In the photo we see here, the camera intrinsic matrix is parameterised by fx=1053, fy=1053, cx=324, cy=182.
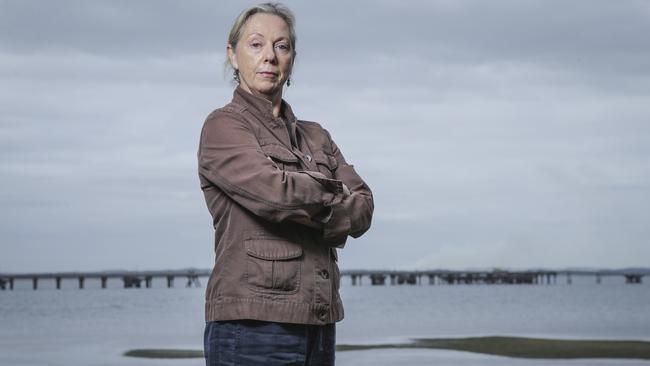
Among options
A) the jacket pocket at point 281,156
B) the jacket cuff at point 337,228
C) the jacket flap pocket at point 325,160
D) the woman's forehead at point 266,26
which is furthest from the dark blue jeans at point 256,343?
the woman's forehead at point 266,26

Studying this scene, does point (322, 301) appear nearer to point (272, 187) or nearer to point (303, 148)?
point (272, 187)

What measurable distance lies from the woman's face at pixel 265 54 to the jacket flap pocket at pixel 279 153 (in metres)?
0.19

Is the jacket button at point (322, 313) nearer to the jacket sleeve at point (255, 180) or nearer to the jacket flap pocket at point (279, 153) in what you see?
the jacket sleeve at point (255, 180)

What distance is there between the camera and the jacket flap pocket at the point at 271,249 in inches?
115

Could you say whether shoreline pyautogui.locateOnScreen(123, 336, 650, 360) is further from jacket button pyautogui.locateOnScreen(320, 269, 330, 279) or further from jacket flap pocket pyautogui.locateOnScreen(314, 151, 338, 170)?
jacket button pyautogui.locateOnScreen(320, 269, 330, 279)

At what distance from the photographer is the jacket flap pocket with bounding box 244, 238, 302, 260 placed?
293 centimetres

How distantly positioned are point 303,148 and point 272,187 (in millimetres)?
400

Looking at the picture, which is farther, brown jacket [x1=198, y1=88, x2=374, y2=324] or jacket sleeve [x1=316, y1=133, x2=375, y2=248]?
jacket sleeve [x1=316, y1=133, x2=375, y2=248]

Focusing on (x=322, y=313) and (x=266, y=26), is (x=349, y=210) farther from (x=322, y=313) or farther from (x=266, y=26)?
(x=266, y=26)

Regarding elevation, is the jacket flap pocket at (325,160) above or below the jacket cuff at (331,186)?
above

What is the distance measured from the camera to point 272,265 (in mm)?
2922

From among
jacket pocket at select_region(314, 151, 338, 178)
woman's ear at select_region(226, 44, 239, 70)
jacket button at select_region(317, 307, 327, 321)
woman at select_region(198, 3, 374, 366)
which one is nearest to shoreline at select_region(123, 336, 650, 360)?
jacket pocket at select_region(314, 151, 338, 178)

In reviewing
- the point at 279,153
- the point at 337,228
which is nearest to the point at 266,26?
the point at 279,153

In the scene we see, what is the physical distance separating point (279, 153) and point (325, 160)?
0.28 m
